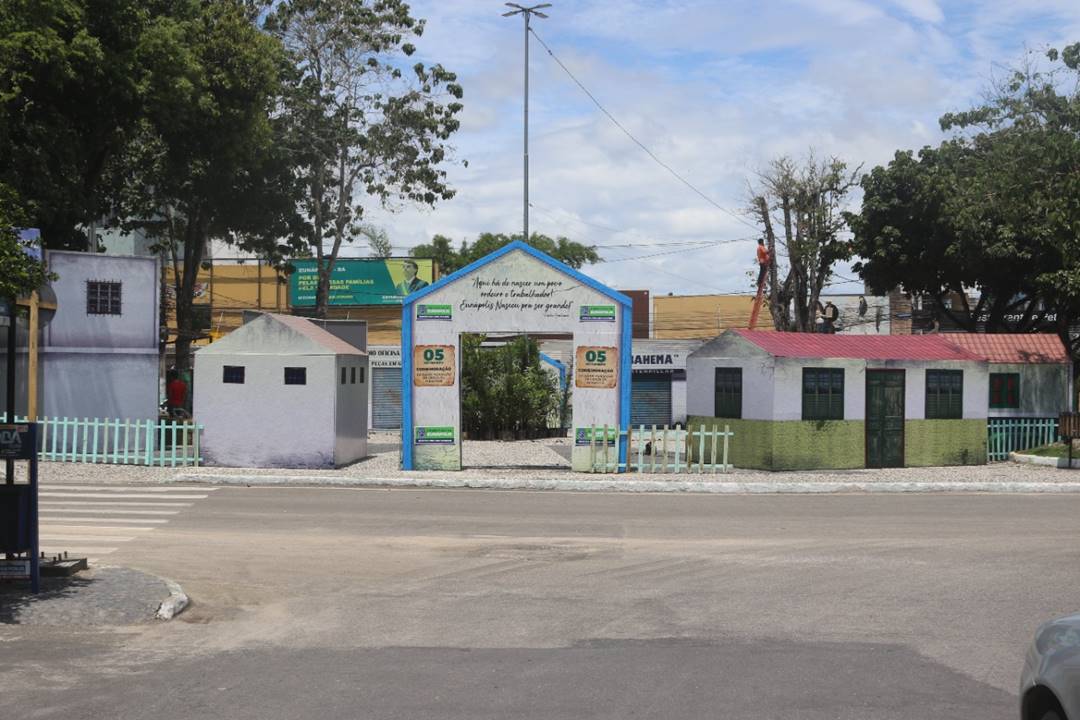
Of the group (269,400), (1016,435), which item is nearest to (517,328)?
(269,400)

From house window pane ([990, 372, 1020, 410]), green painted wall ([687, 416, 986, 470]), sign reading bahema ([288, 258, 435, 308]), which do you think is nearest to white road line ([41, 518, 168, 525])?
green painted wall ([687, 416, 986, 470])

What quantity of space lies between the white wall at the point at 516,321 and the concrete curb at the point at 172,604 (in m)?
13.0

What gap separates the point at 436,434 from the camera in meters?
24.3

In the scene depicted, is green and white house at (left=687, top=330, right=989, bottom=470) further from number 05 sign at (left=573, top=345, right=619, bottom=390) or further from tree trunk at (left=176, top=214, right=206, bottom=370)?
tree trunk at (left=176, top=214, right=206, bottom=370)

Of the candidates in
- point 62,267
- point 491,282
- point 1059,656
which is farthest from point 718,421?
point 1059,656

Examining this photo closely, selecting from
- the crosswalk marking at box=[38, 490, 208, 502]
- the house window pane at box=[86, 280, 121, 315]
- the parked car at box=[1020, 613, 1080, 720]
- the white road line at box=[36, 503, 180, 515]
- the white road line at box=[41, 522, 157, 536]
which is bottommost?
the white road line at box=[41, 522, 157, 536]

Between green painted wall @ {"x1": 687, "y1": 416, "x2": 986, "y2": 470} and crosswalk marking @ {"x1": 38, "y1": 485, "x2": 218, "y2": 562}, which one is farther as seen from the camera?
green painted wall @ {"x1": 687, "y1": 416, "x2": 986, "y2": 470}

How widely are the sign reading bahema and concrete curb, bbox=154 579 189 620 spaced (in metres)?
51.2

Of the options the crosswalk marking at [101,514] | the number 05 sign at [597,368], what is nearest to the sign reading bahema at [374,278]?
the number 05 sign at [597,368]

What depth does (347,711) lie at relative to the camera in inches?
288

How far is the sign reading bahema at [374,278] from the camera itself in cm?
6241

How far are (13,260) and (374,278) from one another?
175 ft

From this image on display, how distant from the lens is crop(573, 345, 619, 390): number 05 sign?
24.1 metres

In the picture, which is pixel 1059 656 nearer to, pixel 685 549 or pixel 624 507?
pixel 685 549
